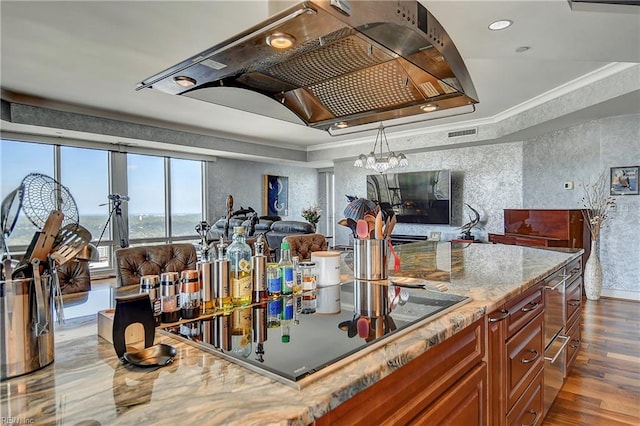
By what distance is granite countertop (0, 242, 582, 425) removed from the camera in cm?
62

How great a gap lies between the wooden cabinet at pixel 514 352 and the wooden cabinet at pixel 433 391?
90 millimetres

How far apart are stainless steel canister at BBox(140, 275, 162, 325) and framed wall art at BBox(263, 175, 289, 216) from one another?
795 centimetres

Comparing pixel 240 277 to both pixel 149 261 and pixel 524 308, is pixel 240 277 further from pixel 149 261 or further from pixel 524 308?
pixel 524 308

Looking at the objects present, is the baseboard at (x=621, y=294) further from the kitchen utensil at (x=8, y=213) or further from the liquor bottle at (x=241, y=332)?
the kitchen utensil at (x=8, y=213)

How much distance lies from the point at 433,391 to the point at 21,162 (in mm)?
7092

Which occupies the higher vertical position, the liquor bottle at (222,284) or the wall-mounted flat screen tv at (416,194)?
the wall-mounted flat screen tv at (416,194)

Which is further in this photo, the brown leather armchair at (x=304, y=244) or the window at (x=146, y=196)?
the window at (x=146, y=196)

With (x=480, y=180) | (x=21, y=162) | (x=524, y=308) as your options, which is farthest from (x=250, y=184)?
(x=524, y=308)

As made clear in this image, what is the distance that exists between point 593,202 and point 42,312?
606 cm

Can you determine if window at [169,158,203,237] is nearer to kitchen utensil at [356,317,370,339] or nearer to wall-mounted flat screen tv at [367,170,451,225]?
wall-mounted flat screen tv at [367,170,451,225]

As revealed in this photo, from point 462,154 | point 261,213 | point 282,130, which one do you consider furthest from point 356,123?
point 261,213

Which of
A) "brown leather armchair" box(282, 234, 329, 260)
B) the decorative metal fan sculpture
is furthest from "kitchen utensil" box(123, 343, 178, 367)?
"brown leather armchair" box(282, 234, 329, 260)

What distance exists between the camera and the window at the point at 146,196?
6945 mm

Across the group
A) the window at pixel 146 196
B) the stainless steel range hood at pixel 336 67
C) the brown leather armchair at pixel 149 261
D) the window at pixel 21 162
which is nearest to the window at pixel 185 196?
the window at pixel 146 196
